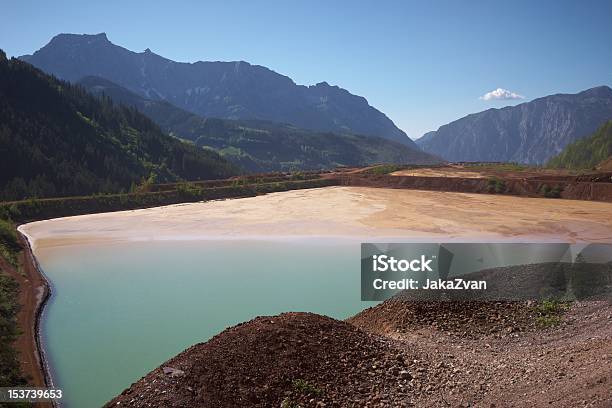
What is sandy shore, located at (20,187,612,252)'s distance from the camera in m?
41.3

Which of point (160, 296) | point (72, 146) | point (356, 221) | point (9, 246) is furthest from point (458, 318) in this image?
point (72, 146)

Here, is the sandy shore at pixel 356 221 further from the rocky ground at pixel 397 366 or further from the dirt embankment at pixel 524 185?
the rocky ground at pixel 397 366

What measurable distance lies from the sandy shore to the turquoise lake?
4673 mm

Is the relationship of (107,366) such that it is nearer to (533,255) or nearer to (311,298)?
(311,298)

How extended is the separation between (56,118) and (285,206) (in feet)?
195

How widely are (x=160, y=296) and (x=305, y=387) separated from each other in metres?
16.2

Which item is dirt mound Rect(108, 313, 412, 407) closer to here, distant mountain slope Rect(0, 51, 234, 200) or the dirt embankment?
the dirt embankment

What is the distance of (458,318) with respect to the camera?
1481 centimetres

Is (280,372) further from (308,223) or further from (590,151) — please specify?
(590,151)

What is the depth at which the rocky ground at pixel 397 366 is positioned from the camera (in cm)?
957

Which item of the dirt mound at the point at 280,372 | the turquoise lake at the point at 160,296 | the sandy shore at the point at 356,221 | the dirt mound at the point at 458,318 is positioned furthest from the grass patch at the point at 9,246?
the dirt mound at the point at 458,318

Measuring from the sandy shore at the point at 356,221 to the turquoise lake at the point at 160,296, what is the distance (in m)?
4.67

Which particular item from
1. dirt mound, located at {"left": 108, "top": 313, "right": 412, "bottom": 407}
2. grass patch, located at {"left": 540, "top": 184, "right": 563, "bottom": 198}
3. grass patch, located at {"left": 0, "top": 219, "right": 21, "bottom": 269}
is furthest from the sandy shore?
dirt mound, located at {"left": 108, "top": 313, "right": 412, "bottom": 407}

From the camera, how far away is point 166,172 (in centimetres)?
10188
